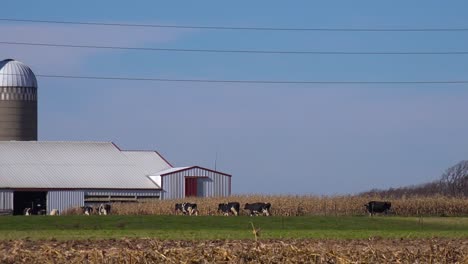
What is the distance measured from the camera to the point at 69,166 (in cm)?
7331

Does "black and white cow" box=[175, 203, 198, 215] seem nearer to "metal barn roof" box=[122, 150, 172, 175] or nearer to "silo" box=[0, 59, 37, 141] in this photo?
"metal barn roof" box=[122, 150, 172, 175]

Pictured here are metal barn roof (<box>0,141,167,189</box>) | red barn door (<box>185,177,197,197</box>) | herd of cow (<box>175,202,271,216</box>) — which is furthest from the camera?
red barn door (<box>185,177,197,197</box>)

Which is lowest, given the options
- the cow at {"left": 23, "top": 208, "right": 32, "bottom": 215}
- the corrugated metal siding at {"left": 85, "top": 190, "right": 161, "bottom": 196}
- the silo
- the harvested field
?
the harvested field

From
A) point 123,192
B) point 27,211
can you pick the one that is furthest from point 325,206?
point 27,211

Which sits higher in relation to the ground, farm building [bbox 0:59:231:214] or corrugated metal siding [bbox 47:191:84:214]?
farm building [bbox 0:59:231:214]

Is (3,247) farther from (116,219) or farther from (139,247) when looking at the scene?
(116,219)

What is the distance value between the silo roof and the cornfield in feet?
66.4

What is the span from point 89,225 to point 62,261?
22.3 meters

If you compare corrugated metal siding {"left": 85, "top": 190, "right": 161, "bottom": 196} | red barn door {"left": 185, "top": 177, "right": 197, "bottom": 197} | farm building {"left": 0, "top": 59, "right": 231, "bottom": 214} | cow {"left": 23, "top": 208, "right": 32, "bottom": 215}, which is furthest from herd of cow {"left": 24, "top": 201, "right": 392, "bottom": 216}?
red barn door {"left": 185, "top": 177, "right": 197, "bottom": 197}

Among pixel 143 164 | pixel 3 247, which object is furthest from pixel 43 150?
pixel 3 247

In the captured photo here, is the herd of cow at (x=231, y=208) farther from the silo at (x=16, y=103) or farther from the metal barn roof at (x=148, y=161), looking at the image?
the silo at (x=16, y=103)

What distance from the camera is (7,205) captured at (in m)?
67.5

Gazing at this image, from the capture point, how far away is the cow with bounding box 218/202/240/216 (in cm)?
5756

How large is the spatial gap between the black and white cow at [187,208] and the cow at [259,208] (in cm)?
300
